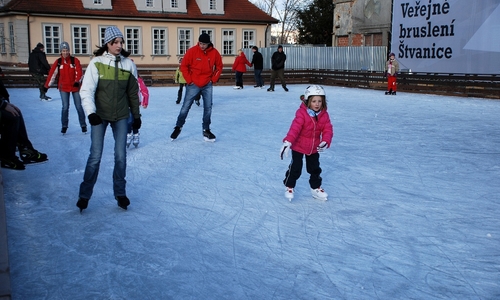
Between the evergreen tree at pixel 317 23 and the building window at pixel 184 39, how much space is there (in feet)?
32.4

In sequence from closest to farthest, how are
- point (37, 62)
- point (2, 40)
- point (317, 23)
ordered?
1. point (37, 62)
2. point (2, 40)
3. point (317, 23)

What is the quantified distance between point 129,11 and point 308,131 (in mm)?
30530

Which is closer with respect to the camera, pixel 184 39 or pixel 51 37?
pixel 51 37

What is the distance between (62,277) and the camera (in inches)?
148

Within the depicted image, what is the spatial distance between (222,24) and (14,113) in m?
30.7

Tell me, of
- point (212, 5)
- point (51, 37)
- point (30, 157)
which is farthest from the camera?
point (212, 5)

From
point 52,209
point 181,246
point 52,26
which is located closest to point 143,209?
point 52,209

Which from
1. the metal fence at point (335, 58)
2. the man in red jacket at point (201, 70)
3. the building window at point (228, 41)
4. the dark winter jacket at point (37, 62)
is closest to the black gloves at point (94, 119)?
the man in red jacket at point (201, 70)

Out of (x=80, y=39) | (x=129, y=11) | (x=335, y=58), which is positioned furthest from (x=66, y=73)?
(x=129, y=11)

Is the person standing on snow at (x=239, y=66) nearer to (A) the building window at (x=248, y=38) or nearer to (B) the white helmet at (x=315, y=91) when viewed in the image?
(A) the building window at (x=248, y=38)

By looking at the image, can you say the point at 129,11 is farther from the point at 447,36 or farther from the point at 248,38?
the point at 447,36

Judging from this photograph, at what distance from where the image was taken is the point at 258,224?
4.99 metres

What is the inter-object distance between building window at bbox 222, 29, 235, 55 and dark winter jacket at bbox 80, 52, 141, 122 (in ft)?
106

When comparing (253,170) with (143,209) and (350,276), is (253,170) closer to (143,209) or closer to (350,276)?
(143,209)
